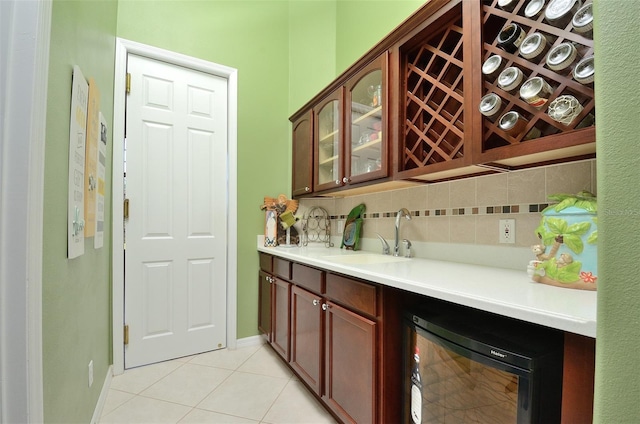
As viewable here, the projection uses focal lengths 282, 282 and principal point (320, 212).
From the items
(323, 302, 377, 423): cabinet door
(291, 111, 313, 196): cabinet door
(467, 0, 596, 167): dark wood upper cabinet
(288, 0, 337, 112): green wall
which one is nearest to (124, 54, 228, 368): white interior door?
(291, 111, 313, 196): cabinet door

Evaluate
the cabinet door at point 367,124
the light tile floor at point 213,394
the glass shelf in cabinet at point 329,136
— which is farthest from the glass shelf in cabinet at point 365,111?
the light tile floor at point 213,394

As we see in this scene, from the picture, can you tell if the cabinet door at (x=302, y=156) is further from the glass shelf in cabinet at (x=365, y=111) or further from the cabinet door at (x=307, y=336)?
the cabinet door at (x=307, y=336)

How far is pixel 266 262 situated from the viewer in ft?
7.86

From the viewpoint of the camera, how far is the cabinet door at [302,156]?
2346 mm

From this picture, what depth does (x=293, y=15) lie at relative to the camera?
9.09ft

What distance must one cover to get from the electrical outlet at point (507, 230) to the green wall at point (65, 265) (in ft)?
5.66

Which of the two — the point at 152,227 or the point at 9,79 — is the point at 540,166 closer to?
the point at 9,79

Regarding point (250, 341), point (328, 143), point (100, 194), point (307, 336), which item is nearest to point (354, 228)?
point (328, 143)

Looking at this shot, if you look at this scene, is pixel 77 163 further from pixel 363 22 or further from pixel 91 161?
pixel 363 22

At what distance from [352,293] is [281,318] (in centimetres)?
97

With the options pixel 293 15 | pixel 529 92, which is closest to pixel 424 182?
pixel 529 92

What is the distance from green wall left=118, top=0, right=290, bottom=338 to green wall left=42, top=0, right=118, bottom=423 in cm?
78

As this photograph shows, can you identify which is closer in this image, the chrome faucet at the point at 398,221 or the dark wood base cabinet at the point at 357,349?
the dark wood base cabinet at the point at 357,349

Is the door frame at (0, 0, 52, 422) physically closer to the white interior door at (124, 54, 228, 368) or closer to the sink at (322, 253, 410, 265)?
the sink at (322, 253, 410, 265)
